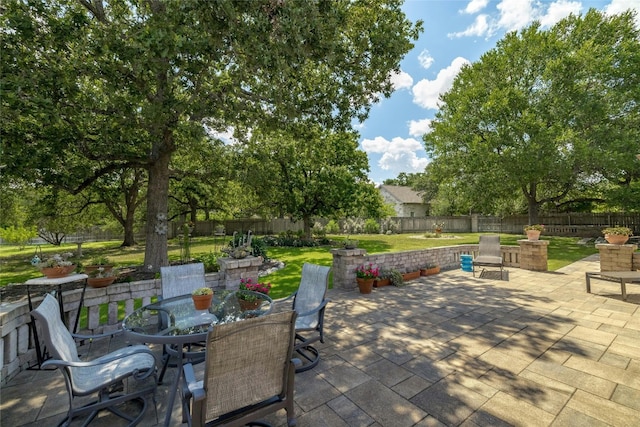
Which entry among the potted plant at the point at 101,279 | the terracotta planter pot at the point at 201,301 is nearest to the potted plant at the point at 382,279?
the terracotta planter pot at the point at 201,301

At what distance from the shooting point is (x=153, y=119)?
203 inches

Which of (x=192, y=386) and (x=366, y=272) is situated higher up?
(x=192, y=386)

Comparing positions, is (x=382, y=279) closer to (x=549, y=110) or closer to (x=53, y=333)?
(x=53, y=333)

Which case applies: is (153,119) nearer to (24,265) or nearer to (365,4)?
(365,4)

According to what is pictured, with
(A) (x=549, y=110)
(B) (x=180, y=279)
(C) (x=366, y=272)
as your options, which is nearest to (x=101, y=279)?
(B) (x=180, y=279)

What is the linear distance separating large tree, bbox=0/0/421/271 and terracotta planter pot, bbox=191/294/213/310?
3.75 meters

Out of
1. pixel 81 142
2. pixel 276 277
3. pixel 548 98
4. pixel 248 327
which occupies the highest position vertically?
pixel 548 98

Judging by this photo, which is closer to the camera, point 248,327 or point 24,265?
point 248,327

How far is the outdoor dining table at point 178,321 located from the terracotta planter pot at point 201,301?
8cm

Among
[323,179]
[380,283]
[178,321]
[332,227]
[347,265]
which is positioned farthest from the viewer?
[332,227]

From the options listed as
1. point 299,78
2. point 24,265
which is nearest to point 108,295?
point 299,78

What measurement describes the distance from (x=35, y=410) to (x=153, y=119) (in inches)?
177

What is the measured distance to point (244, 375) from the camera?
1.84 meters

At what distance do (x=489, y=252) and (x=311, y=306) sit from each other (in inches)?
262
